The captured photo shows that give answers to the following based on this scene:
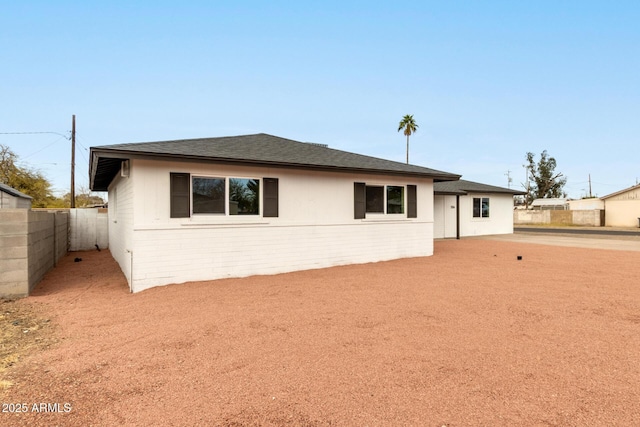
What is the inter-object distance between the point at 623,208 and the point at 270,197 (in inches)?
1461

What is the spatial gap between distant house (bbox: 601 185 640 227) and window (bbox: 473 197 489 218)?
19.9 meters

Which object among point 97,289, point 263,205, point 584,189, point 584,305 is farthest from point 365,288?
point 584,189

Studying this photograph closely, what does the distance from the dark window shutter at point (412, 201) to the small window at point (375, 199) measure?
1.09 m

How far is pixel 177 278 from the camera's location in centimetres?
712

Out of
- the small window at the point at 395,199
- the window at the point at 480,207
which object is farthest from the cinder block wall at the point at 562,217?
the small window at the point at 395,199

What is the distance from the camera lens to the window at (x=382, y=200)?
976 centimetres

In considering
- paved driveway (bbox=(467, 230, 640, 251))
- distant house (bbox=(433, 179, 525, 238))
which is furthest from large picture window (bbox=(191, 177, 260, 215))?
paved driveway (bbox=(467, 230, 640, 251))

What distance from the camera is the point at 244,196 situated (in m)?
8.01

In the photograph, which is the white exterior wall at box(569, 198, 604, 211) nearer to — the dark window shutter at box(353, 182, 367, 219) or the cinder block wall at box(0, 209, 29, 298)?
the dark window shutter at box(353, 182, 367, 219)

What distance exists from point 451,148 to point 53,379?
36.7m

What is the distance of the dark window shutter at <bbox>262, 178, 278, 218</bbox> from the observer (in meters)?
8.14

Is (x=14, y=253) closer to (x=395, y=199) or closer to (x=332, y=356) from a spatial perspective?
(x=332, y=356)

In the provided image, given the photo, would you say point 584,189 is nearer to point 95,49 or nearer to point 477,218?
point 477,218

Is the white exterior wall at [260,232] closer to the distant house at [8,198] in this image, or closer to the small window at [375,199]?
the small window at [375,199]
